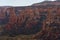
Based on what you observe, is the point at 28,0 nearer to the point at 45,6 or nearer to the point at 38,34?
the point at 45,6

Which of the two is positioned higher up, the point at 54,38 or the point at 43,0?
the point at 43,0

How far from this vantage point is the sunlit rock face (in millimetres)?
1643

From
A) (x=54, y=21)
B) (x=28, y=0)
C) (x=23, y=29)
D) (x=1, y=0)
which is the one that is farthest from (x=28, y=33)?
(x=1, y=0)

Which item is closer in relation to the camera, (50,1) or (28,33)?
(28,33)

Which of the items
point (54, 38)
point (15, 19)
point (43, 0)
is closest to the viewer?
point (54, 38)

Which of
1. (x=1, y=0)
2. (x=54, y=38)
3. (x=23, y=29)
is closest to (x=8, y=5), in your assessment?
(x=1, y=0)

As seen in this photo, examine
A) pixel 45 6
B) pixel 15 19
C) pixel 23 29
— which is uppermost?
pixel 45 6

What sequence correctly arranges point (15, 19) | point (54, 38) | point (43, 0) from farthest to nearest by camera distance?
point (43, 0) → point (15, 19) → point (54, 38)

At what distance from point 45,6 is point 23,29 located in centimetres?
41

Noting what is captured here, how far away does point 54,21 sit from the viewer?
1614 millimetres

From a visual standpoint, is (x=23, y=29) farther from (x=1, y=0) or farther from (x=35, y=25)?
(x=1, y=0)

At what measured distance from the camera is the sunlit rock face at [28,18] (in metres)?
1.64

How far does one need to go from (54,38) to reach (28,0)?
627mm

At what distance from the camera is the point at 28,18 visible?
169 cm
